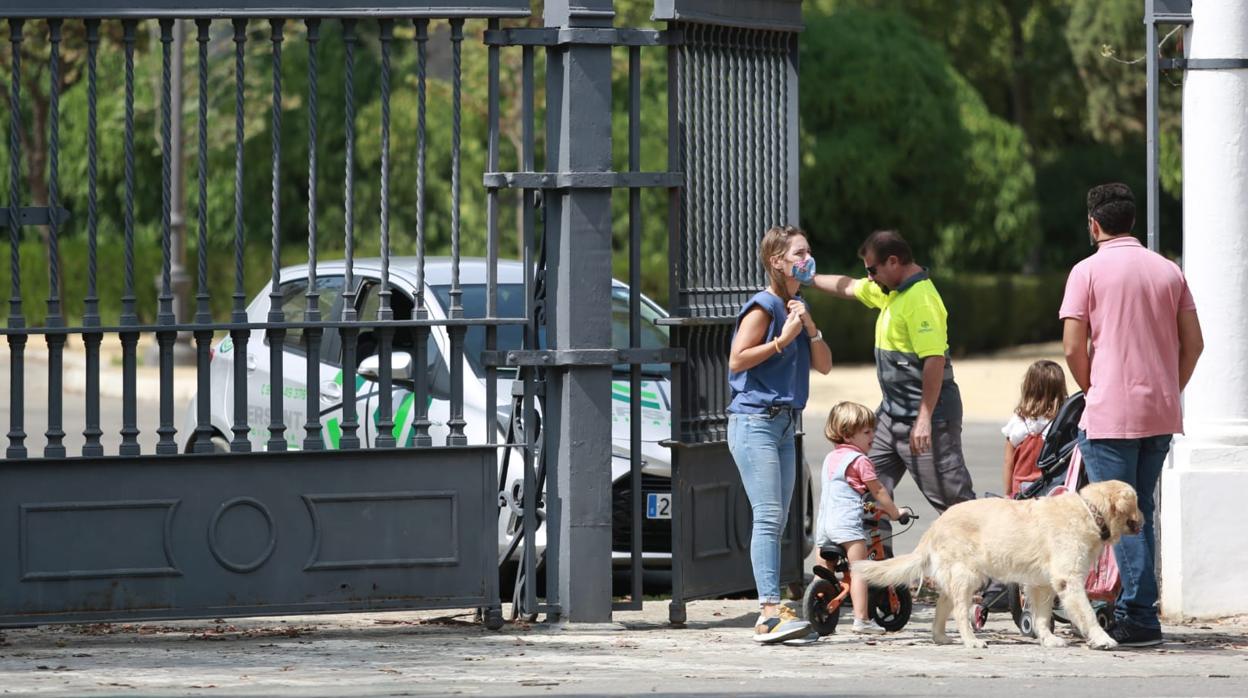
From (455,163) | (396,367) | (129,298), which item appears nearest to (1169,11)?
(455,163)

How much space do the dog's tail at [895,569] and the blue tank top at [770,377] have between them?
739 millimetres

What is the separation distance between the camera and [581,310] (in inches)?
333

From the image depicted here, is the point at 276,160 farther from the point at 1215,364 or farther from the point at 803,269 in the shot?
the point at 1215,364

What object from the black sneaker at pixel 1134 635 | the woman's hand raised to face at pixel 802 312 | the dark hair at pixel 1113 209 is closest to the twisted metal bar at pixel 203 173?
the woman's hand raised to face at pixel 802 312

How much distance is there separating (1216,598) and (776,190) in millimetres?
2684

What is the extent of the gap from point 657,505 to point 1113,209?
2553mm

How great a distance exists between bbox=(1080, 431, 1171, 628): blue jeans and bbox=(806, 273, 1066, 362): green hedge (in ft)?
78.1

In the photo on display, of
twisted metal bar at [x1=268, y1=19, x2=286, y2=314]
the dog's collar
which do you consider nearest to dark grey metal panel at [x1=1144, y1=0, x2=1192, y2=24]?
the dog's collar

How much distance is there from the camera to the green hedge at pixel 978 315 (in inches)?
1271

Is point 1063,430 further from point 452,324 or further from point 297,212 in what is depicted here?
point 297,212

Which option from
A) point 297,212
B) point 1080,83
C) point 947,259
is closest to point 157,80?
point 297,212

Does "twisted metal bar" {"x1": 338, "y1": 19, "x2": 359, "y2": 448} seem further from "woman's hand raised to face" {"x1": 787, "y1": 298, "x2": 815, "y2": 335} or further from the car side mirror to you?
"woman's hand raised to face" {"x1": 787, "y1": 298, "x2": 815, "y2": 335}

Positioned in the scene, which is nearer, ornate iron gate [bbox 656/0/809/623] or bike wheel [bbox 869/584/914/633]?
bike wheel [bbox 869/584/914/633]

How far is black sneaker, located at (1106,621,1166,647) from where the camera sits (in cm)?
817
